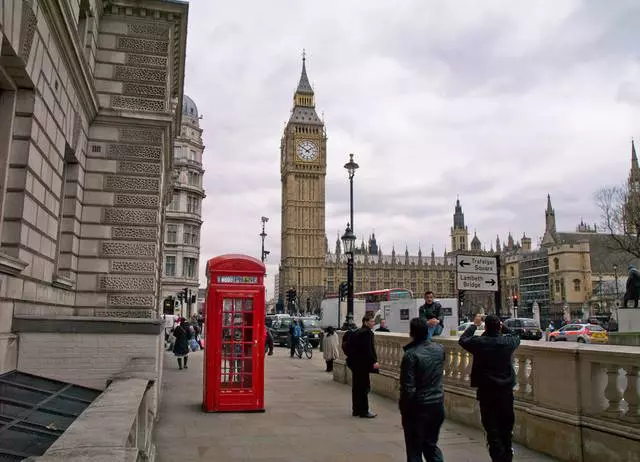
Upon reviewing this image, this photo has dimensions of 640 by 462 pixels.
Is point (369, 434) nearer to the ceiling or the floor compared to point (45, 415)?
nearer to the floor

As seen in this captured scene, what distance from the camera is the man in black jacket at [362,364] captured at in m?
10.0

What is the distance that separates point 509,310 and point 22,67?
10910 cm

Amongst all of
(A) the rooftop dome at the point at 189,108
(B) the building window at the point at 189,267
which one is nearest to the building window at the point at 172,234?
(B) the building window at the point at 189,267

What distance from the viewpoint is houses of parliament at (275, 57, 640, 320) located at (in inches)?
3871

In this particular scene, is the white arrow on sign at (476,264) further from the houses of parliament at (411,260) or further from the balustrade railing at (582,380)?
the houses of parliament at (411,260)

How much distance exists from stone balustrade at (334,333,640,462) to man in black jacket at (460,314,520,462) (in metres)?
1.07

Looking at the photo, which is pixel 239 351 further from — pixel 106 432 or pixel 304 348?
pixel 304 348

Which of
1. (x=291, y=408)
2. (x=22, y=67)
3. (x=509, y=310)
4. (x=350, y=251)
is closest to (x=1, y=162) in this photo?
(x=22, y=67)

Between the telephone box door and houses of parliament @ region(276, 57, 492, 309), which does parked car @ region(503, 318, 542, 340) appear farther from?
houses of parliament @ region(276, 57, 492, 309)

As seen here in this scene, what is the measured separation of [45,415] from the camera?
568 cm

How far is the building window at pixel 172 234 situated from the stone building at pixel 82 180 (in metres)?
46.5

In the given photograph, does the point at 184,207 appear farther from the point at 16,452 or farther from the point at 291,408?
the point at 16,452

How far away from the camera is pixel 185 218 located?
195 ft

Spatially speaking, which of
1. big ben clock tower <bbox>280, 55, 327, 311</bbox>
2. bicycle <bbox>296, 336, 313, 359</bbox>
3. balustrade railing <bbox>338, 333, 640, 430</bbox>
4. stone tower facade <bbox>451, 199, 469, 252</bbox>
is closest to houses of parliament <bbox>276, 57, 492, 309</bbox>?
big ben clock tower <bbox>280, 55, 327, 311</bbox>
